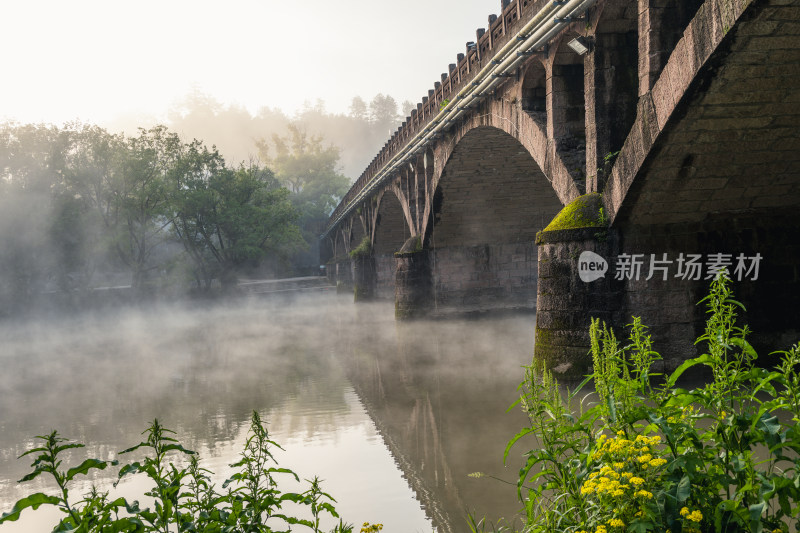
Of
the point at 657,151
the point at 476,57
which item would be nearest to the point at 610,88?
the point at 657,151

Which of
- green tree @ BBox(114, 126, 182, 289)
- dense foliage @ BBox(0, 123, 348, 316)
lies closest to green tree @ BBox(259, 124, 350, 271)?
dense foliage @ BBox(0, 123, 348, 316)

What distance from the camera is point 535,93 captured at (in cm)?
1410

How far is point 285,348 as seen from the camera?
1919 cm

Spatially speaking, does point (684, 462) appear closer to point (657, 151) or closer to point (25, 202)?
point (657, 151)

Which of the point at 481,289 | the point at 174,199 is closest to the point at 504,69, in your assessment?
the point at 481,289

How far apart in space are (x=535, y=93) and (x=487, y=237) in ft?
34.4

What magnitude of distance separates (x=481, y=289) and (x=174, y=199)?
24.8 m

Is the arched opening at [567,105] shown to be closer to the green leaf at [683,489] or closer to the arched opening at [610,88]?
the arched opening at [610,88]

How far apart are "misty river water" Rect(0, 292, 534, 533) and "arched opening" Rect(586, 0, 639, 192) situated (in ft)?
13.7

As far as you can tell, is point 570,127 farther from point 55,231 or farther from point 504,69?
point 55,231

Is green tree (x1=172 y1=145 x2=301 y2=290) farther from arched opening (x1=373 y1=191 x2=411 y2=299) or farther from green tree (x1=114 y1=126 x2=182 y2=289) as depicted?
arched opening (x1=373 y1=191 x2=411 y2=299)

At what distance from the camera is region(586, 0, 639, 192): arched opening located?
10.4m

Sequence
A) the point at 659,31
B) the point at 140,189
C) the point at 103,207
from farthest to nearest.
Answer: the point at 103,207 → the point at 140,189 → the point at 659,31

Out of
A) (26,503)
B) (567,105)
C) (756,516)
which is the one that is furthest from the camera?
(567,105)
